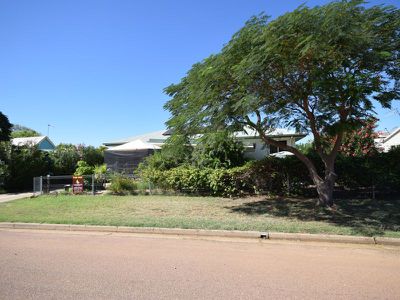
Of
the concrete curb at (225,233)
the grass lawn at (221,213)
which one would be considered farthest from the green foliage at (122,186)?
the concrete curb at (225,233)

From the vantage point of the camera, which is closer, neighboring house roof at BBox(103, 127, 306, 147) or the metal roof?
neighboring house roof at BBox(103, 127, 306, 147)

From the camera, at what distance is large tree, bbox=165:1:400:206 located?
8.95m

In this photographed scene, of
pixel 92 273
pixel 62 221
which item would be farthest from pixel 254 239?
pixel 62 221

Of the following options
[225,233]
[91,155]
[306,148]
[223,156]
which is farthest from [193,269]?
[91,155]

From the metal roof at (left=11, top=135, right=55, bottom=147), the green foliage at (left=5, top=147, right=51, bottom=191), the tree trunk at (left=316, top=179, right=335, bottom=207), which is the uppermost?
the metal roof at (left=11, top=135, right=55, bottom=147)

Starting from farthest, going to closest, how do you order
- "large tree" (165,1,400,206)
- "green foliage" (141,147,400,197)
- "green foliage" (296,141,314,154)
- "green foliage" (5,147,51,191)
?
"green foliage" (5,147,51,191) < "green foliage" (296,141,314,154) < "green foliage" (141,147,400,197) < "large tree" (165,1,400,206)

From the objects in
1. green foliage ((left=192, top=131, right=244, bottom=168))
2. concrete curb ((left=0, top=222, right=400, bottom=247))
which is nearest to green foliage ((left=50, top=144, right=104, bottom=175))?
green foliage ((left=192, top=131, right=244, bottom=168))

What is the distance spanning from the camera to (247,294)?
15.3 feet

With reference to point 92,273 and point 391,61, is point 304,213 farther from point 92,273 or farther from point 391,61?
point 92,273

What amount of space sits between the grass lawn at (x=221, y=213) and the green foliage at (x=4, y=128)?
9.91 m

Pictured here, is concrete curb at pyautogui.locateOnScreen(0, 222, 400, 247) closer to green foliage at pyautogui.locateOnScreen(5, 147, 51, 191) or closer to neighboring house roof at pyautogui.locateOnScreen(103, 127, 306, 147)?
neighboring house roof at pyautogui.locateOnScreen(103, 127, 306, 147)

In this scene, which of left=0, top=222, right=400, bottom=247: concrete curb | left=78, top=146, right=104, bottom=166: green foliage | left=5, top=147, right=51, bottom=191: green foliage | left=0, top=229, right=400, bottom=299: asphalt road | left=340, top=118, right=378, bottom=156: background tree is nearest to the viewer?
left=0, top=229, right=400, bottom=299: asphalt road

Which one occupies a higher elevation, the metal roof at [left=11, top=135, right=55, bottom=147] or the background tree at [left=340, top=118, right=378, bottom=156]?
the metal roof at [left=11, top=135, right=55, bottom=147]

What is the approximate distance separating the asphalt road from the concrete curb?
1.20 feet
